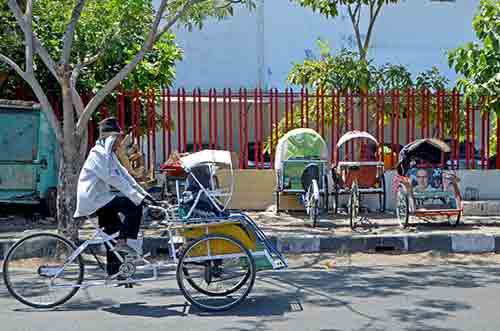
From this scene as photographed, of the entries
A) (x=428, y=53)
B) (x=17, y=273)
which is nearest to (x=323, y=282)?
(x=17, y=273)

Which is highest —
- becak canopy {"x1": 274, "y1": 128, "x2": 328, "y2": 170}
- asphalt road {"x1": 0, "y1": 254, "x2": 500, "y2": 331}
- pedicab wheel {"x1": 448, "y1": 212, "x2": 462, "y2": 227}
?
becak canopy {"x1": 274, "y1": 128, "x2": 328, "y2": 170}

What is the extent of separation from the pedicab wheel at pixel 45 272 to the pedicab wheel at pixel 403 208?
5290mm

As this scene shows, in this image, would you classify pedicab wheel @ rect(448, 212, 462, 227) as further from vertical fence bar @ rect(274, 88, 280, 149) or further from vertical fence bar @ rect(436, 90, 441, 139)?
vertical fence bar @ rect(274, 88, 280, 149)

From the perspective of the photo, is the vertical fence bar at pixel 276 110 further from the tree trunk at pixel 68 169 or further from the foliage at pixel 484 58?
the tree trunk at pixel 68 169

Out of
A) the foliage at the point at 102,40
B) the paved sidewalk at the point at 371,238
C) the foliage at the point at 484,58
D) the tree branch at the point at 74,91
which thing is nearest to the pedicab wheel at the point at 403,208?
the paved sidewalk at the point at 371,238

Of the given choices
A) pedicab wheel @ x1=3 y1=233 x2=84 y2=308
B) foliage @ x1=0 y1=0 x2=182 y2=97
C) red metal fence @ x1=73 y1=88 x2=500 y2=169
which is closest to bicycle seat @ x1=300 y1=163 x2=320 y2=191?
red metal fence @ x1=73 y1=88 x2=500 y2=169

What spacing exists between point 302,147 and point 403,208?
6.82 feet

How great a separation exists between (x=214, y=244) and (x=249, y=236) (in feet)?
→ 1.21

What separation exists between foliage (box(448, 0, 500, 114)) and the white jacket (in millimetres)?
6519

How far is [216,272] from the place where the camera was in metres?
6.60

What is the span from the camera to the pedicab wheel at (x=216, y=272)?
638 centimetres

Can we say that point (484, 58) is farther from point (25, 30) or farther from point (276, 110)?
point (25, 30)

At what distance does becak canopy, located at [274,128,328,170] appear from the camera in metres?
11.4

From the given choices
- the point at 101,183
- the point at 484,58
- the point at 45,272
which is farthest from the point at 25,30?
the point at 484,58
